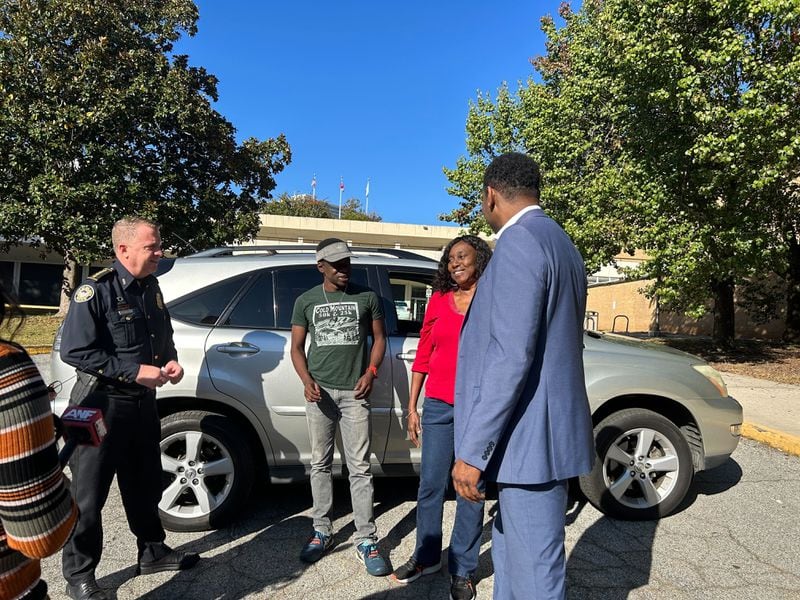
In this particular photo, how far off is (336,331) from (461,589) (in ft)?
4.97

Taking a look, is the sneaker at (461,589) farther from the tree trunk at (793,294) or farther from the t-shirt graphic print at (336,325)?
the tree trunk at (793,294)

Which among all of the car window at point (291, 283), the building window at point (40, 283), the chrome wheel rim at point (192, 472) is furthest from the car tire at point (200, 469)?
the building window at point (40, 283)

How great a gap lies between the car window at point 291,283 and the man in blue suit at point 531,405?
1.99 m

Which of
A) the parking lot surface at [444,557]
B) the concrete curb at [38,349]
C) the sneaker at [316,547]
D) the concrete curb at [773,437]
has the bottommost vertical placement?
the parking lot surface at [444,557]

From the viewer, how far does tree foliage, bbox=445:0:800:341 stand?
899 centimetres

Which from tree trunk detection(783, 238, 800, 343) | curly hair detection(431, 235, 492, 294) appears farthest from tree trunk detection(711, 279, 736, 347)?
curly hair detection(431, 235, 492, 294)

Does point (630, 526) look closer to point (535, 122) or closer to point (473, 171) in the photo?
point (535, 122)

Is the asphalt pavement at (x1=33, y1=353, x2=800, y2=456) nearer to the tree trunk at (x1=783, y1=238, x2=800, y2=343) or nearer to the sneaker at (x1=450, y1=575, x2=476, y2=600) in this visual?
the sneaker at (x1=450, y1=575, x2=476, y2=600)

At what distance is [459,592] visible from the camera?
2619 millimetres

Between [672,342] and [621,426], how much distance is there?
14.2 metres

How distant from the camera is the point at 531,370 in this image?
5.93 feet

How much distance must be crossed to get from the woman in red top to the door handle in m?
1.15

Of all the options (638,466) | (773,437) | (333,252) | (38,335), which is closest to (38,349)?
(38,335)

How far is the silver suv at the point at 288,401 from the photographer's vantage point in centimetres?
333
